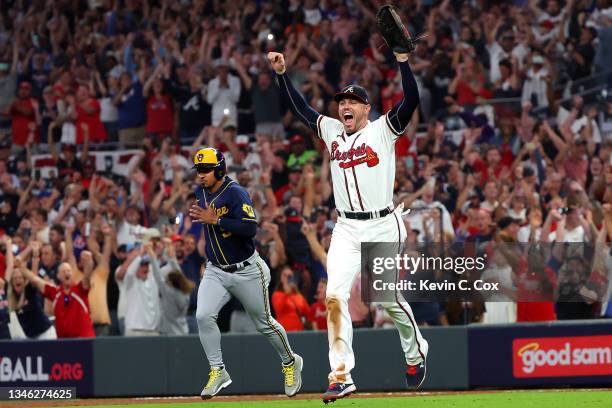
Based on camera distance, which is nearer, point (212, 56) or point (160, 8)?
point (212, 56)

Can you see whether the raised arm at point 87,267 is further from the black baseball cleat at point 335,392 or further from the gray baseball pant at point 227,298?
the black baseball cleat at point 335,392

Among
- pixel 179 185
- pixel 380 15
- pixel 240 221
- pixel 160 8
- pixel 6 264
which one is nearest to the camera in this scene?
pixel 380 15

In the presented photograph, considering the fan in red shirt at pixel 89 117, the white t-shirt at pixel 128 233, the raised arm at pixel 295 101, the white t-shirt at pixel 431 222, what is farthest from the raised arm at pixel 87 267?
the fan in red shirt at pixel 89 117

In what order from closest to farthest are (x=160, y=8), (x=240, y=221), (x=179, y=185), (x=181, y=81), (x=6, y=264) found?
(x=240, y=221) < (x=6, y=264) < (x=179, y=185) < (x=181, y=81) < (x=160, y=8)

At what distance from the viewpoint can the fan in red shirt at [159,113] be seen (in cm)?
2000

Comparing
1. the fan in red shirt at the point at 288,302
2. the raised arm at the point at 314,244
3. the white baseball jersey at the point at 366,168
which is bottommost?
the fan in red shirt at the point at 288,302

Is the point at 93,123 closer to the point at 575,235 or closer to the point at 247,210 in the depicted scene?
the point at 575,235

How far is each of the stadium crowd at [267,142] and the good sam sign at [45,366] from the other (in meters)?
0.25

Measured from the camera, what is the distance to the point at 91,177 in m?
18.9

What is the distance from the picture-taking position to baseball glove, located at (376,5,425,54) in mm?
9328

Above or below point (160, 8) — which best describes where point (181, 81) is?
below

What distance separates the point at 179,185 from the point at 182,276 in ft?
11.5

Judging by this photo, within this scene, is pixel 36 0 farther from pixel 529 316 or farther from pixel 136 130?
pixel 529 316

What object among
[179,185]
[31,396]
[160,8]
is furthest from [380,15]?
[160,8]
